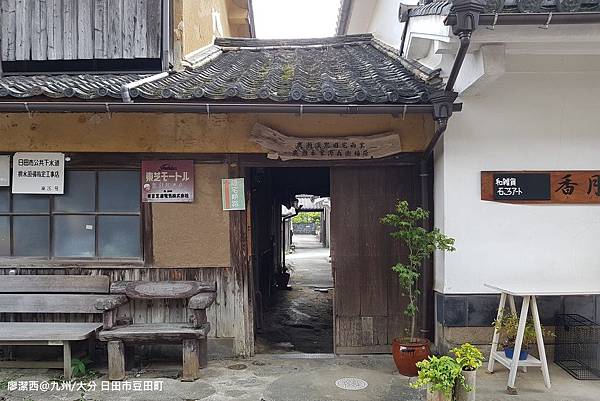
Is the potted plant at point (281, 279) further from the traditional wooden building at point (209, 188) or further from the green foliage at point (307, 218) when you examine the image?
the green foliage at point (307, 218)

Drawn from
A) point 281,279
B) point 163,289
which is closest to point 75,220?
point 163,289

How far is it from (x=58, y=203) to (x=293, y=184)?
21.1 ft

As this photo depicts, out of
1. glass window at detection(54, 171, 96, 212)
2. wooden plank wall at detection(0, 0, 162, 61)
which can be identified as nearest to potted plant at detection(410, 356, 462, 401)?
glass window at detection(54, 171, 96, 212)

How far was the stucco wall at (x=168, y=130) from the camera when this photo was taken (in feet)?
20.4

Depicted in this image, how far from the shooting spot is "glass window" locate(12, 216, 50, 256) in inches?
253

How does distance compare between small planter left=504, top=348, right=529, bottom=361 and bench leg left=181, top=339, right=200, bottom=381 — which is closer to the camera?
small planter left=504, top=348, right=529, bottom=361

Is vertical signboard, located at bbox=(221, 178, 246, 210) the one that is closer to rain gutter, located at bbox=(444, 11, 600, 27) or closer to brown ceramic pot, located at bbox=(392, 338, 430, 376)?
brown ceramic pot, located at bbox=(392, 338, 430, 376)

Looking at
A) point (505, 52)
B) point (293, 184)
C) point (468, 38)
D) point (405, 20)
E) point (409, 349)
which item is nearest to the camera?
point (468, 38)

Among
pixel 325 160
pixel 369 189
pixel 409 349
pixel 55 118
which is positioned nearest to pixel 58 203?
pixel 55 118

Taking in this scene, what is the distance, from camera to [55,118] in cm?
623

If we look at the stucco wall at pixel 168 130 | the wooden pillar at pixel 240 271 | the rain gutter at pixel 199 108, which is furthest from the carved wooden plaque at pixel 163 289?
the rain gutter at pixel 199 108

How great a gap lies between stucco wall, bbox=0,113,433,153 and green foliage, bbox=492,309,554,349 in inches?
95.1

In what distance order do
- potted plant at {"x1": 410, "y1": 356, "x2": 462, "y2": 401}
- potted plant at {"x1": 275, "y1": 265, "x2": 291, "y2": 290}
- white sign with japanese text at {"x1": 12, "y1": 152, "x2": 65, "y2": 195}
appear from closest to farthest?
potted plant at {"x1": 410, "y1": 356, "x2": 462, "y2": 401} < white sign with japanese text at {"x1": 12, "y1": 152, "x2": 65, "y2": 195} < potted plant at {"x1": 275, "y1": 265, "x2": 291, "y2": 290}

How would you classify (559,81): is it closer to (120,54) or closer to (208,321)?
(208,321)
